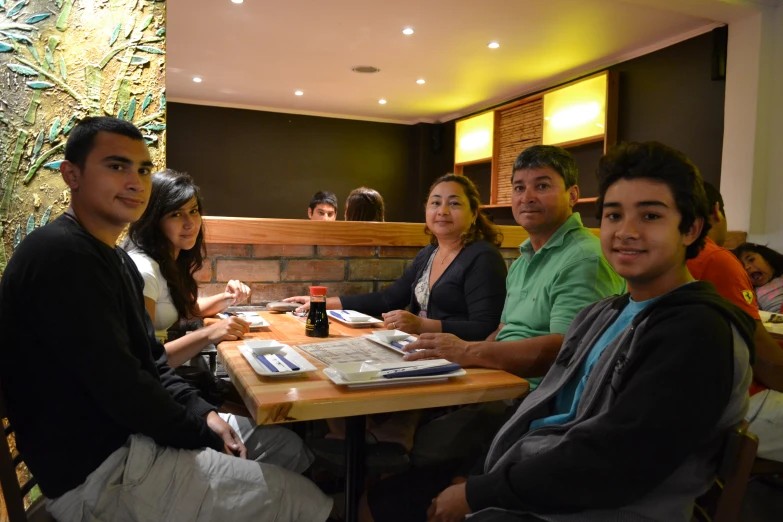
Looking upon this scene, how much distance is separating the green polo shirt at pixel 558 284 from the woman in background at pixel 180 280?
0.82m

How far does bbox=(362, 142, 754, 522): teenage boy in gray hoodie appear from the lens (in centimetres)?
91

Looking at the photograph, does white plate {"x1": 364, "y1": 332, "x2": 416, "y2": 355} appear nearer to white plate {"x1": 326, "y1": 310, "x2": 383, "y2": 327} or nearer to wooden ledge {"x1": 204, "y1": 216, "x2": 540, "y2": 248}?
white plate {"x1": 326, "y1": 310, "x2": 383, "y2": 327}

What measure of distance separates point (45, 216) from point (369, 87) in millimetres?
4682

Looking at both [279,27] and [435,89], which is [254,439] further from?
[435,89]

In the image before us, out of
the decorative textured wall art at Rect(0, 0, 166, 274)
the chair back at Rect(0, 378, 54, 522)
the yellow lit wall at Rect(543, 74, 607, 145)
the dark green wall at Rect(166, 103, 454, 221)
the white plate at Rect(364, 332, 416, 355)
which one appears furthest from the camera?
the dark green wall at Rect(166, 103, 454, 221)

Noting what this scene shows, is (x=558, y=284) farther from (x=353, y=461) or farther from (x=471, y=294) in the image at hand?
(x=353, y=461)

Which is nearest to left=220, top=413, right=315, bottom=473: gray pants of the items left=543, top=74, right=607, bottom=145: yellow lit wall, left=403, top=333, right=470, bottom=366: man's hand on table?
left=403, top=333, right=470, bottom=366: man's hand on table

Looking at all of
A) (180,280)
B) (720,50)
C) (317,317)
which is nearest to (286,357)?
(317,317)

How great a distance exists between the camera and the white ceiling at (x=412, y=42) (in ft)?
12.6

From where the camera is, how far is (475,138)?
6.89 m

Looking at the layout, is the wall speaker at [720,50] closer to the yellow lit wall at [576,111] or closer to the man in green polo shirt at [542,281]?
the yellow lit wall at [576,111]

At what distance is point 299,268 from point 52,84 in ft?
4.13

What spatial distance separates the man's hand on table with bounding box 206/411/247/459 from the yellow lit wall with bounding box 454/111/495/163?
224 inches

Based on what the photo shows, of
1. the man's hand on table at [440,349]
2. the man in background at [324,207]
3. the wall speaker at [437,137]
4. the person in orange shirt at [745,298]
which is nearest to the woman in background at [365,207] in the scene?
the man in background at [324,207]
